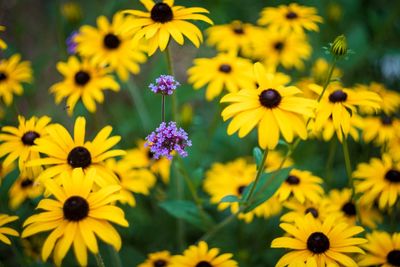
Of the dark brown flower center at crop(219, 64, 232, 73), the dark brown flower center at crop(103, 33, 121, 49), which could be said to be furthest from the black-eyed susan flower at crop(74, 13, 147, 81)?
the dark brown flower center at crop(219, 64, 232, 73)

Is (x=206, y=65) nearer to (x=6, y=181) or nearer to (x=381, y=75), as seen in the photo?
(x=6, y=181)

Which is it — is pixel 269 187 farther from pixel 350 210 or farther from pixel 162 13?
pixel 162 13

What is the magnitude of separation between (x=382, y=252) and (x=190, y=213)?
0.81 m

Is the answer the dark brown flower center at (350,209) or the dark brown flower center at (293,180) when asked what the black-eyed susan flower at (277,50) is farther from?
the dark brown flower center at (350,209)

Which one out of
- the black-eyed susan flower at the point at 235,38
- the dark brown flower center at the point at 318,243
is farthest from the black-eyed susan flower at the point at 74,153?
the black-eyed susan flower at the point at 235,38

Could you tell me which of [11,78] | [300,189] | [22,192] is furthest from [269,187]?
[11,78]

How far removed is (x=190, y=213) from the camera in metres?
2.01

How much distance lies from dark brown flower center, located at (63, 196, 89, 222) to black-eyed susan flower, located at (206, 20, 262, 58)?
1.42 metres

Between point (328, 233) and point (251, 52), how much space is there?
4.53 feet

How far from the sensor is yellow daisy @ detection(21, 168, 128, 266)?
1.21m

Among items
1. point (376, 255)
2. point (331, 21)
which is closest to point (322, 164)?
point (331, 21)

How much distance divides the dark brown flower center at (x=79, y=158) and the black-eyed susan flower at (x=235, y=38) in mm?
1204

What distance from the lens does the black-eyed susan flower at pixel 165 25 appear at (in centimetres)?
162

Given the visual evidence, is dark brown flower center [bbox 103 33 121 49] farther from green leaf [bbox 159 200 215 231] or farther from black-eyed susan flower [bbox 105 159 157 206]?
green leaf [bbox 159 200 215 231]
